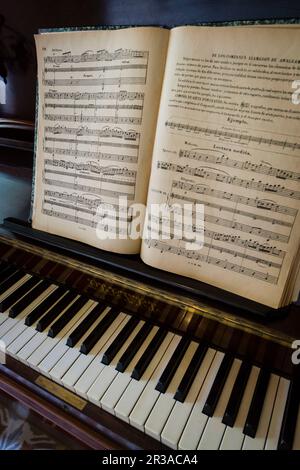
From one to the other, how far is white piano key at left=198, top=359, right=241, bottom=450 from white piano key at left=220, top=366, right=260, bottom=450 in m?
0.01

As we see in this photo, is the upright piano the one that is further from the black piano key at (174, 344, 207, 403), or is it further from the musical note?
the musical note

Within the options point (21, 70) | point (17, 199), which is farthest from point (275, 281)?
point (21, 70)

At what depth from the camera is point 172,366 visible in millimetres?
818

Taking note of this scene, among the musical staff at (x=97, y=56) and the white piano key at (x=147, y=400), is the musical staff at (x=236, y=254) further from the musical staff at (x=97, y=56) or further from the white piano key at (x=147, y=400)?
the musical staff at (x=97, y=56)

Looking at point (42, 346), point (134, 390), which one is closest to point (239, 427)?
point (134, 390)

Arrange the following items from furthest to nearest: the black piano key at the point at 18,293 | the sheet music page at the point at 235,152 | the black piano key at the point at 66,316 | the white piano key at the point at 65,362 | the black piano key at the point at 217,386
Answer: the black piano key at the point at 18,293 → the black piano key at the point at 66,316 → the white piano key at the point at 65,362 → the black piano key at the point at 217,386 → the sheet music page at the point at 235,152

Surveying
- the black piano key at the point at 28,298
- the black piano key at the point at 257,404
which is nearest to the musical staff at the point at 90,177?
the black piano key at the point at 28,298

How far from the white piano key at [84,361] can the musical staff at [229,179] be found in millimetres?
556

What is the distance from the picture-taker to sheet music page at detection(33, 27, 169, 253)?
74 cm

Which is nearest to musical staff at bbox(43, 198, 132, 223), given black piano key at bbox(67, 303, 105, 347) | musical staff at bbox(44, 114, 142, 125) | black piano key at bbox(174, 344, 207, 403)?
musical staff at bbox(44, 114, 142, 125)

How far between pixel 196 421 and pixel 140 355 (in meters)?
0.23

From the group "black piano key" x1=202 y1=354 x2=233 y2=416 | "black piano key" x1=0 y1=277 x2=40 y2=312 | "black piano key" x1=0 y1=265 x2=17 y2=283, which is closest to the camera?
"black piano key" x1=202 y1=354 x2=233 y2=416

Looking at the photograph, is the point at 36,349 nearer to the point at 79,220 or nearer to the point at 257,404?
the point at 79,220

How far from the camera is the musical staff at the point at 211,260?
28.3 inches
